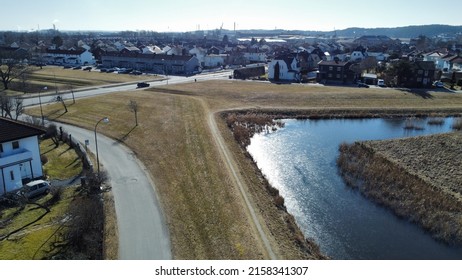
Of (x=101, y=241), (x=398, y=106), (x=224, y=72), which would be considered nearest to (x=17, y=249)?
(x=101, y=241)

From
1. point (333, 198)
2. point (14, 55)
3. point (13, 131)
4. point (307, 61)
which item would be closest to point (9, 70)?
point (14, 55)

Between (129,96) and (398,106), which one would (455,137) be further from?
(129,96)

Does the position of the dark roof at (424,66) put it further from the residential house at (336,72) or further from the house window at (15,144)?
the house window at (15,144)

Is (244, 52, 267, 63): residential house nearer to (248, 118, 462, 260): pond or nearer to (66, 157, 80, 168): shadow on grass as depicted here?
(248, 118, 462, 260): pond

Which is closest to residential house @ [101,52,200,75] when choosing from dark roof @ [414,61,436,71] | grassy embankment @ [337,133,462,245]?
dark roof @ [414,61,436,71]

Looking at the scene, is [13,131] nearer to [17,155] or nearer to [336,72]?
[17,155]

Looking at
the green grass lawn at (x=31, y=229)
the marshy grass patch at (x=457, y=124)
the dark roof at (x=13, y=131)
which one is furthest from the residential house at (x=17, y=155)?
the marshy grass patch at (x=457, y=124)
